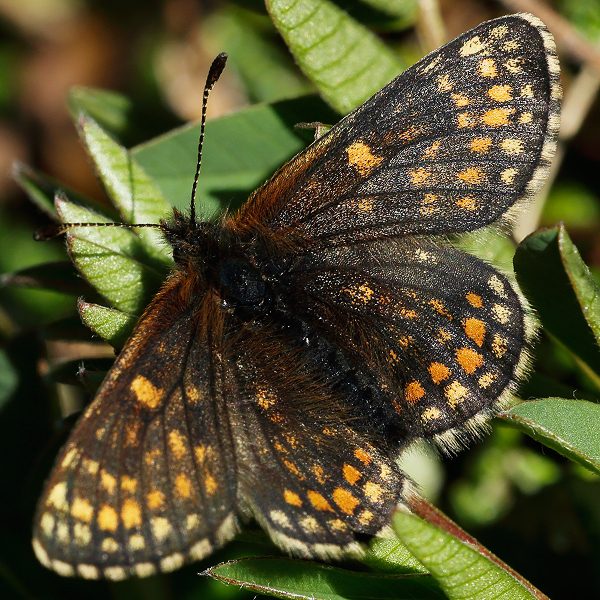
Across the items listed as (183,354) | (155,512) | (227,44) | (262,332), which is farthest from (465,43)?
(227,44)

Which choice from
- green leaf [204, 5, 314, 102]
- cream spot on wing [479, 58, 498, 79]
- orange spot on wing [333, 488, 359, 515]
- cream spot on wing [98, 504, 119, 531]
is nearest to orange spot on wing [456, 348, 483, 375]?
orange spot on wing [333, 488, 359, 515]

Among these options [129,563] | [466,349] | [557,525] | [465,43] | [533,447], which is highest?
[465,43]

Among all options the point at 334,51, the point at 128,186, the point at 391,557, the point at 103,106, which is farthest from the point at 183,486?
the point at 103,106

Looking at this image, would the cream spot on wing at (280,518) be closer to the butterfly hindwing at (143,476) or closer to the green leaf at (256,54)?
the butterfly hindwing at (143,476)

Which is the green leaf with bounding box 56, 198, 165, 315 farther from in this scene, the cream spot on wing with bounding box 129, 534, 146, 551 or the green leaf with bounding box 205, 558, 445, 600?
the green leaf with bounding box 205, 558, 445, 600

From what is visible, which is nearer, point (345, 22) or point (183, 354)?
point (183, 354)

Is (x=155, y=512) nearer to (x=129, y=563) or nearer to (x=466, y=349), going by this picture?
(x=129, y=563)

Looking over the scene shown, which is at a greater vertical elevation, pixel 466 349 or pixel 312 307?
pixel 312 307
